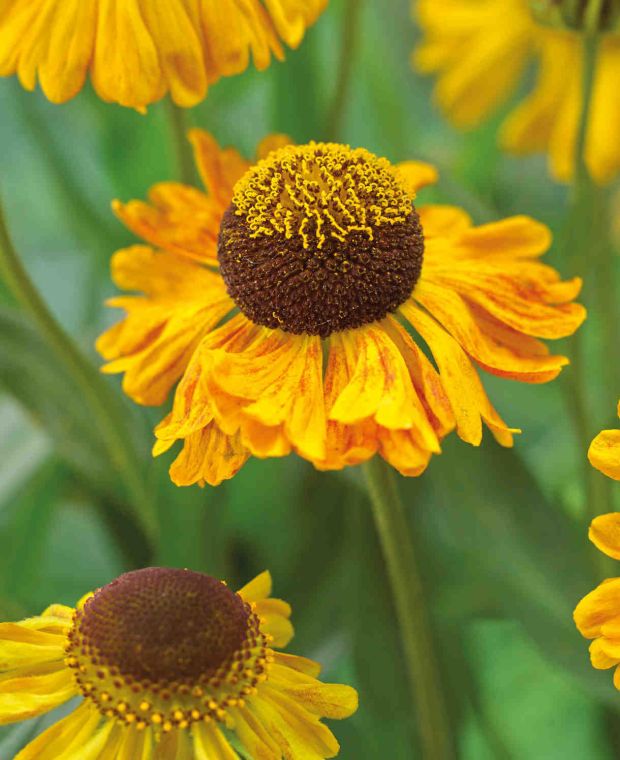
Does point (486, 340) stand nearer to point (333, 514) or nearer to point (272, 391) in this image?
point (272, 391)

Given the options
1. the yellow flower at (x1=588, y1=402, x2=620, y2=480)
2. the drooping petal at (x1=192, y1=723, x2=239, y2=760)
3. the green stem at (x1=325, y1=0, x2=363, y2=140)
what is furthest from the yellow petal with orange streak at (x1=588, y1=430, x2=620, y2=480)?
the green stem at (x1=325, y1=0, x2=363, y2=140)

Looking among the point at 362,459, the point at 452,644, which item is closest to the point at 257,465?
the point at 452,644

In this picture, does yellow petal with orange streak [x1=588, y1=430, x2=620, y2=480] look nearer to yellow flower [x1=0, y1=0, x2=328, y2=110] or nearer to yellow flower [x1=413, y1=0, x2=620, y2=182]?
yellow flower [x1=0, y1=0, x2=328, y2=110]

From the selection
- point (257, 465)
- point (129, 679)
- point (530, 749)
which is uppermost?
point (129, 679)

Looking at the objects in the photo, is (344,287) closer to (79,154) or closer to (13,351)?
(13,351)

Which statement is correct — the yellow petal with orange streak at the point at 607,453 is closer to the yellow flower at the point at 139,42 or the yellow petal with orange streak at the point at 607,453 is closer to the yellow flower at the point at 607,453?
the yellow flower at the point at 607,453

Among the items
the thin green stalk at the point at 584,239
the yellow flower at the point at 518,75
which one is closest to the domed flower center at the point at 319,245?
the thin green stalk at the point at 584,239
